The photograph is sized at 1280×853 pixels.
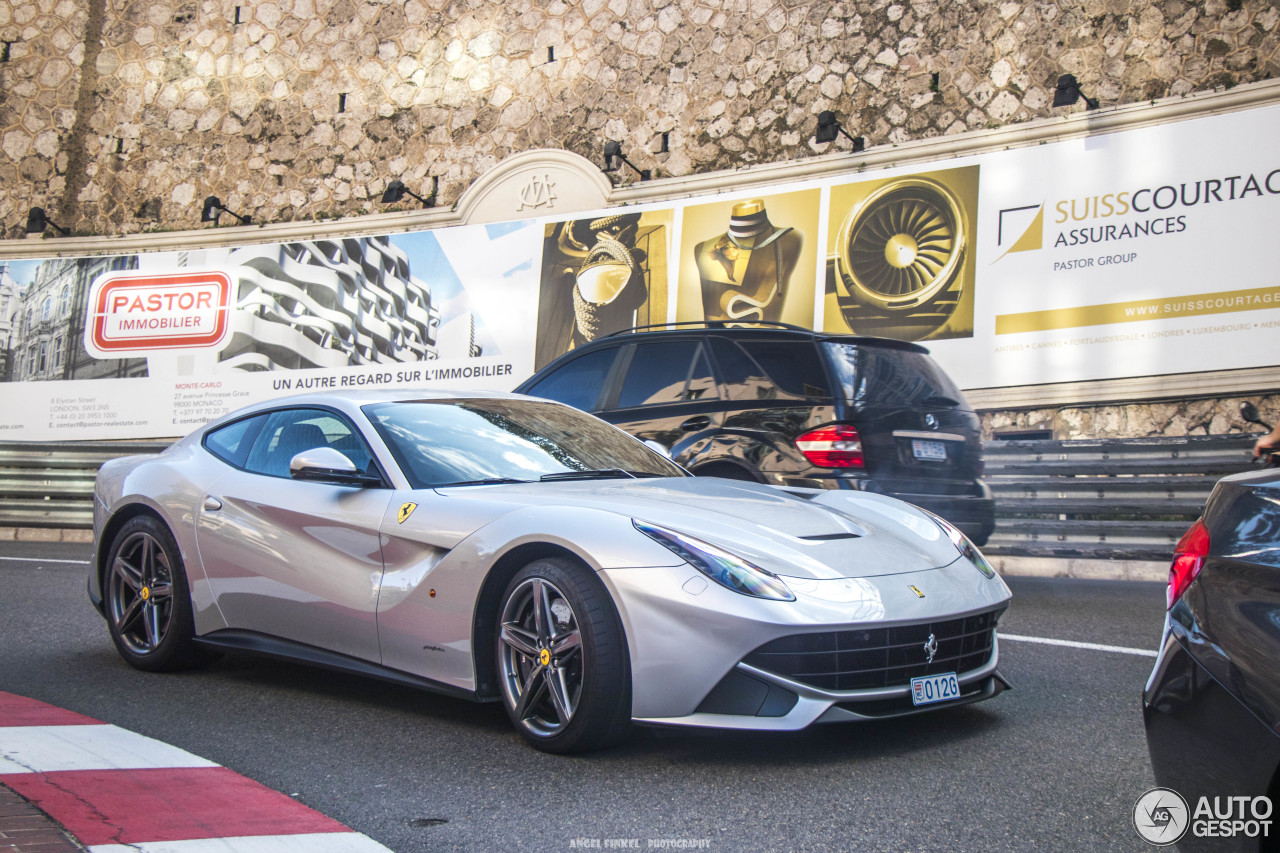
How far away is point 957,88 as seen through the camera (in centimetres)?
1236

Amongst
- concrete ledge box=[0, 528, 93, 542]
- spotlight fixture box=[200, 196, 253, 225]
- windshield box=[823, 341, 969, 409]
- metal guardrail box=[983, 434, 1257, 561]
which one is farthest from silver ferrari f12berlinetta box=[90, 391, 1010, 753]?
spotlight fixture box=[200, 196, 253, 225]

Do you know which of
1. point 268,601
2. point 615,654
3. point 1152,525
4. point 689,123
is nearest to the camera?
point 615,654

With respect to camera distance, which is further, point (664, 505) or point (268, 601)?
point (268, 601)

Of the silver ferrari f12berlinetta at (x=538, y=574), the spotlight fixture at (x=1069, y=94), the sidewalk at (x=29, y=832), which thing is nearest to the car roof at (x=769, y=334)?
the silver ferrari f12berlinetta at (x=538, y=574)

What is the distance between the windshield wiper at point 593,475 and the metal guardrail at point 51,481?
10306 mm

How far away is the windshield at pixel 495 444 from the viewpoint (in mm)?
4355

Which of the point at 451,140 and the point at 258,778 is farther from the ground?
the point at 451,140

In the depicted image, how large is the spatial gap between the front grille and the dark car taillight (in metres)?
1.13

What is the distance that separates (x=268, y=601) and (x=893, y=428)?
3681 millimetres

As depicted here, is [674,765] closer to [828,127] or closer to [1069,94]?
[1069,94]

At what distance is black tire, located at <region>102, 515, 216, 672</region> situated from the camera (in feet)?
16.3

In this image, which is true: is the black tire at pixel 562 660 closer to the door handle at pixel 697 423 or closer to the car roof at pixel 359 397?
the car roof at pixel 359 397

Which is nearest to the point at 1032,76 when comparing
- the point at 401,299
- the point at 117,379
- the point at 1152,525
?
the point at 1152,525

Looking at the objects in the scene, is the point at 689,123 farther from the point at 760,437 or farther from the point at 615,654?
the point at 615,654
